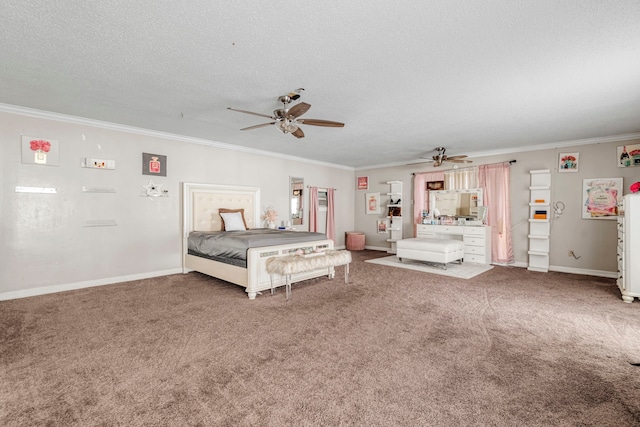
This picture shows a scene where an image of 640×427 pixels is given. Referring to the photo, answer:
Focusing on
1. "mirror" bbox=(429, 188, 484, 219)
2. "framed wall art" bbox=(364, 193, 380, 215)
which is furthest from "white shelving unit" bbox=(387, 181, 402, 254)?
"mirror" bbox=(429, 188, 484, 219)

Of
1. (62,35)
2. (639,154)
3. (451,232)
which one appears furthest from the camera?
(451,232)

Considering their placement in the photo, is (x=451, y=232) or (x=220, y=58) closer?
(x=220, y=58)

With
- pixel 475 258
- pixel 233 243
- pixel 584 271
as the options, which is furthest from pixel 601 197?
pixel 233 243

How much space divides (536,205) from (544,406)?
209 inches

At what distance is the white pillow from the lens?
5.38m

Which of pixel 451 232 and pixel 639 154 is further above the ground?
pixel 639 154

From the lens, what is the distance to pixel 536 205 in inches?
225

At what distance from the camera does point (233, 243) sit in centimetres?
→ 402

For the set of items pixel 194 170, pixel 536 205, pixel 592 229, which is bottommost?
pixel 592 229

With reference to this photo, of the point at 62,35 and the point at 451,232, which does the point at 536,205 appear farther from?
the point at 62,35

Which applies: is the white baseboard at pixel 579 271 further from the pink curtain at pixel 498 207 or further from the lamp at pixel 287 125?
the lamp at pixel 287 125

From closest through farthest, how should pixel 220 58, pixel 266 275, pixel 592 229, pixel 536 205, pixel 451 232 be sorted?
pixel 220 58 → pixel 266 275 → pixel 592 229 → pixel 536 205 → pixel 451 232

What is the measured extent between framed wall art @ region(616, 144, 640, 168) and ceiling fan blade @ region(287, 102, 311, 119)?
5.93 m

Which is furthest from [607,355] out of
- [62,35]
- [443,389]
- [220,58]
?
[62,35]
